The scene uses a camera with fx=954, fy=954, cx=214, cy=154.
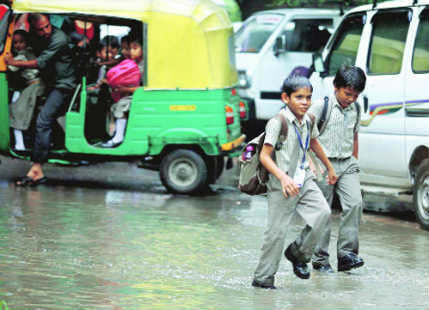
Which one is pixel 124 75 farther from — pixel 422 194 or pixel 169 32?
pixel 422 194

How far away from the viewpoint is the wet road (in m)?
6.41

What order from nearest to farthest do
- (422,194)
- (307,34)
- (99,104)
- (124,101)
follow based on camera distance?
1. (422,194)
2. (124,101)
3. (99,104)
4. (307,34)

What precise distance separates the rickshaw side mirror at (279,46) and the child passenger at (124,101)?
455 cm

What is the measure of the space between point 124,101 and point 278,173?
236 inches

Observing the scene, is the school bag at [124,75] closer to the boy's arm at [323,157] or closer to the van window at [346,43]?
the van window at [346,43]

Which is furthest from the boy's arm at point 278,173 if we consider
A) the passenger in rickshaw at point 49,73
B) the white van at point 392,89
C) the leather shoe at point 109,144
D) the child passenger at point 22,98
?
the child passenger at point 22,98

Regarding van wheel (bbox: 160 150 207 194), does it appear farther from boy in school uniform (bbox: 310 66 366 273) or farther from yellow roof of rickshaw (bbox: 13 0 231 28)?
boy in school uniform (bbox: 310 66 366 273)

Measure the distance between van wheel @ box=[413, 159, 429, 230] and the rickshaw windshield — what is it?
7.10 metres

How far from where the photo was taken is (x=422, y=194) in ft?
33.7

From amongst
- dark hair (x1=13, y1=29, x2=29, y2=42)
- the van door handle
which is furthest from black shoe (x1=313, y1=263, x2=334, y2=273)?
dark hair (x1=13, y1=29, x2=29, y2=42)

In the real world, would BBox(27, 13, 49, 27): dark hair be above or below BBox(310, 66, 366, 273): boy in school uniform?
above

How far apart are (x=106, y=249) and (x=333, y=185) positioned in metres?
2.02

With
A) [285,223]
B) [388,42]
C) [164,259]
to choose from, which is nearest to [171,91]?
[388,42]

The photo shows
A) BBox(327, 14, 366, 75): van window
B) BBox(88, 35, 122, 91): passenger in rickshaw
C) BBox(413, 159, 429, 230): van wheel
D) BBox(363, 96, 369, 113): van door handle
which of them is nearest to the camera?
BBox(413, 159, 429, 230): van wheel
